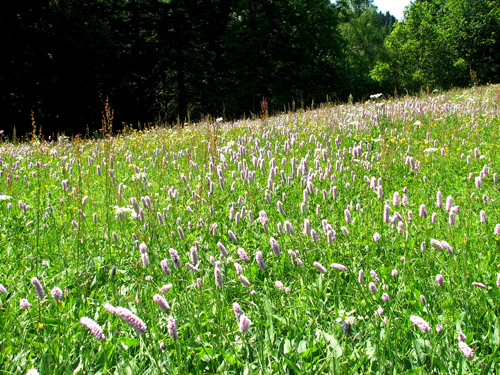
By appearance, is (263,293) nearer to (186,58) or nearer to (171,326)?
(171,326)

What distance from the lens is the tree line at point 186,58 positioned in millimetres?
22281

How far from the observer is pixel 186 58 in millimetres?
27516

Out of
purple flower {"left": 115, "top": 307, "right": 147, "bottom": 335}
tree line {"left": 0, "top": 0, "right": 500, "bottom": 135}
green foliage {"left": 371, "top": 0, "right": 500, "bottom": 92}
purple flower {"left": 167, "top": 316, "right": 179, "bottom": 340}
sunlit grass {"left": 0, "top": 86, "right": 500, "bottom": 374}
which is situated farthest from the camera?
green foliage {"left": 371, "top": 0, "right": 500, "bottom": 92}

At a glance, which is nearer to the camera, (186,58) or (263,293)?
(263,293)

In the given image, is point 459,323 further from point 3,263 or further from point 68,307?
point 3,263

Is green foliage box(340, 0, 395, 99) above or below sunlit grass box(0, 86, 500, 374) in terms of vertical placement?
above

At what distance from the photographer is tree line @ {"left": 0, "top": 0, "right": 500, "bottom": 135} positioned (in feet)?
73.1

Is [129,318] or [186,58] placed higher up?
[186,58]

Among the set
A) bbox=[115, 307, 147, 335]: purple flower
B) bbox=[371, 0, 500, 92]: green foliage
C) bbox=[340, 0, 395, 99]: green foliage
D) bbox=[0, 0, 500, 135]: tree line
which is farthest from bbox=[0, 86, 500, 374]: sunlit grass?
bbox=[340, 0, 395, 99]: green foliage

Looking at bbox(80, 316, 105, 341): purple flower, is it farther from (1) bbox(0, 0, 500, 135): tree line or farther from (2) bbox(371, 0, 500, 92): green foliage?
(2) bbox(371, 0, 500, 92): green foliage

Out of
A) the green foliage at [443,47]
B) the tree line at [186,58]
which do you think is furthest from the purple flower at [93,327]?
the green foliage at [443,47]

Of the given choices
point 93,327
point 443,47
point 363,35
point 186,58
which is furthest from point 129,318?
point 363,35

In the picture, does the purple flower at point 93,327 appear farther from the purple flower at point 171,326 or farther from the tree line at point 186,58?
the tree line at point 186,58

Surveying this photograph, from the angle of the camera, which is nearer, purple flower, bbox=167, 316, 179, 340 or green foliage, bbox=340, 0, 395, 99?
purple flower, bbox=167, 316, 179, 340
